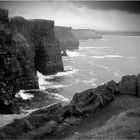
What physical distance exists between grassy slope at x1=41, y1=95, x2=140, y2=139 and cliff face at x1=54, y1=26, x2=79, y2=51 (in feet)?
425

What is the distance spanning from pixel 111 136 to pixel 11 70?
2717 centimetres

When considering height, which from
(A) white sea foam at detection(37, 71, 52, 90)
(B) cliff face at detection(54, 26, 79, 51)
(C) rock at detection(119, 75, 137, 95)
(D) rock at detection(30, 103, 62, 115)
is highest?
(B) cliff face at detection(54, 26, 79, 51)

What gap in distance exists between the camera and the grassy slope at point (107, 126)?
64.6 feet

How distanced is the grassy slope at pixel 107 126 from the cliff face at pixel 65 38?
130 meters

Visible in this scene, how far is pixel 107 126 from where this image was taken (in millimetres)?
21219

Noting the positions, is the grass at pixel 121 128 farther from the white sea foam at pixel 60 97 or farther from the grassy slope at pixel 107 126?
the white sea foam at pixel 60 97

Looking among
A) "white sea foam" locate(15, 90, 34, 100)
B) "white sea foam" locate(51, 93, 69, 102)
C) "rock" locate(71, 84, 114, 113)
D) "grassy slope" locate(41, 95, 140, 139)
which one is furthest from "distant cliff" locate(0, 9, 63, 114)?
"grassy slope" locate(41, 95, 140, 139)

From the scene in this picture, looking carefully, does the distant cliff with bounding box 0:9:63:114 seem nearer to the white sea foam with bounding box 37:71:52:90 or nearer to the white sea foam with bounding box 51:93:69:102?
the white sea foam with bounding box 37:71:52:90

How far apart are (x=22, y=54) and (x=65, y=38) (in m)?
103

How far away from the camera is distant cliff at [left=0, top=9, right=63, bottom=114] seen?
41.3 m

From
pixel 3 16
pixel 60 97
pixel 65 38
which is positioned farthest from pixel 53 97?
pixel 65 38

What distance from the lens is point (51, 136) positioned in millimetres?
20281

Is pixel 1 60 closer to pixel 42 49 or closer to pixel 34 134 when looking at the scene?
pixel 34 134

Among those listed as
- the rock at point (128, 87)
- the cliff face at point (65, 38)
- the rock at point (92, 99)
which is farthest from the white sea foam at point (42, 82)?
the cliff face at point (65, 38)
